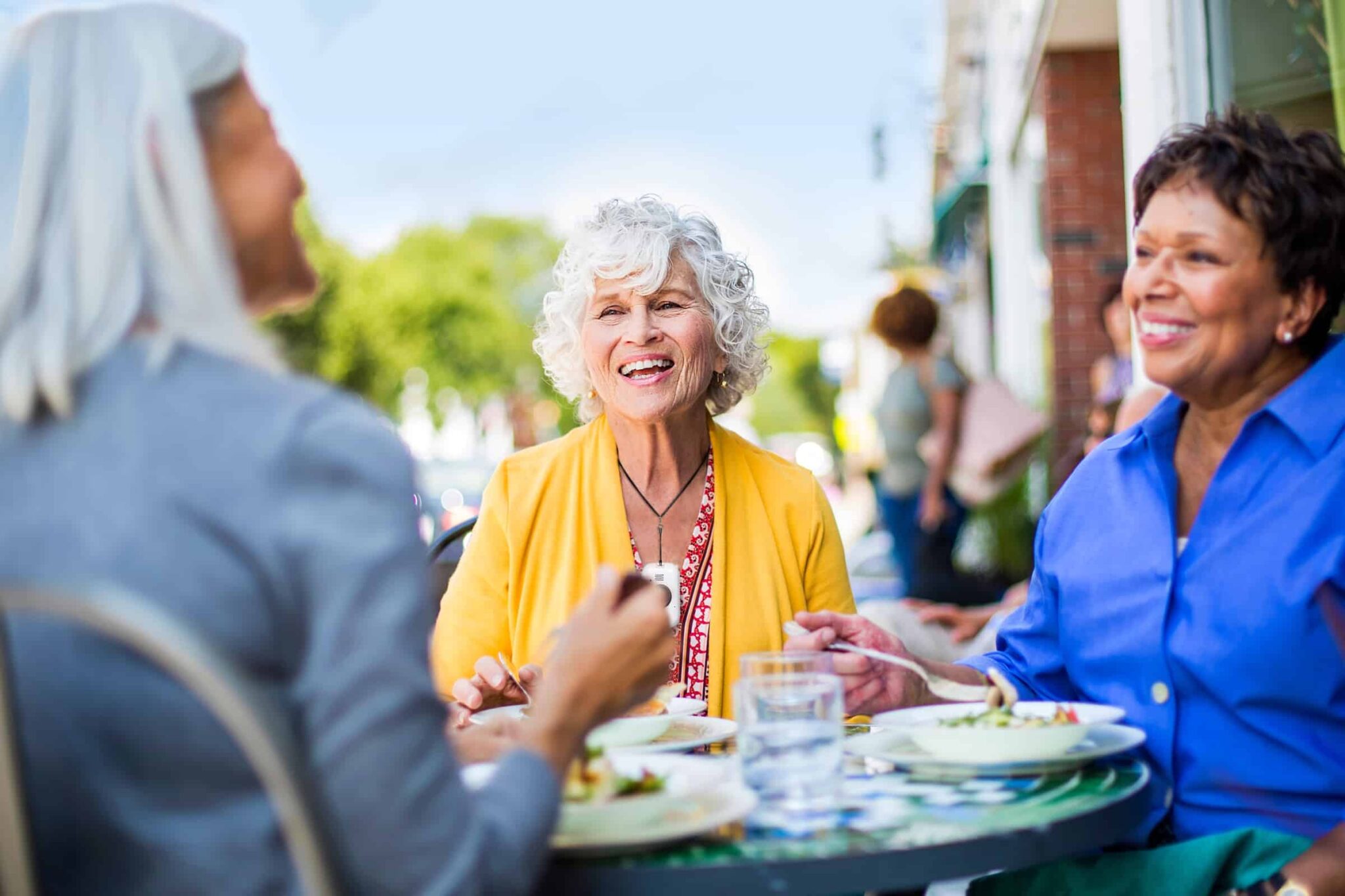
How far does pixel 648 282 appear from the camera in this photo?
3.00 metres

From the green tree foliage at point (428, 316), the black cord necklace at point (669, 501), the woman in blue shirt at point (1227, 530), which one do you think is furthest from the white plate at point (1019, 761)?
the green tree foliage at point (428, 316)

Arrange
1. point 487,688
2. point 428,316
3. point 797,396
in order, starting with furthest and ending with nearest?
point 797,396 → point 428,316 → point 487,688

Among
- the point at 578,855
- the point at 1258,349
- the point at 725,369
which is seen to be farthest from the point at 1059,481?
the point at 578,855

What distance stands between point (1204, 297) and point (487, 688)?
53.1 inches

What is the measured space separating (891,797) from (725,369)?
5.67 ft

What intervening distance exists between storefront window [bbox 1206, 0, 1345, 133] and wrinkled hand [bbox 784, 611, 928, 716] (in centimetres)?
219

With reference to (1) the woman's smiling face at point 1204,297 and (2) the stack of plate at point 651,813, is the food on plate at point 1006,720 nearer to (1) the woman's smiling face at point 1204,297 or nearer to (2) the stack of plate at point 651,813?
(2) the stack of plate at point 651,813

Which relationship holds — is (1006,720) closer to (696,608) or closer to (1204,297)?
(1204,297)

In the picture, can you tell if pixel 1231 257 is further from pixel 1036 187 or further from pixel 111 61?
pixel 1036 187

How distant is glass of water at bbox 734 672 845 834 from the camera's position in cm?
166

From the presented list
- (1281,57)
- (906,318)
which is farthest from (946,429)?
(1281,57)

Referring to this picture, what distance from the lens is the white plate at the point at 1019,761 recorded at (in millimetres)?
1744

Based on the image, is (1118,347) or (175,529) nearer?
(175,529)

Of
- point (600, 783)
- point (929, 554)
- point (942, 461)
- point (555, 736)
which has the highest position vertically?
point (555, 736)
